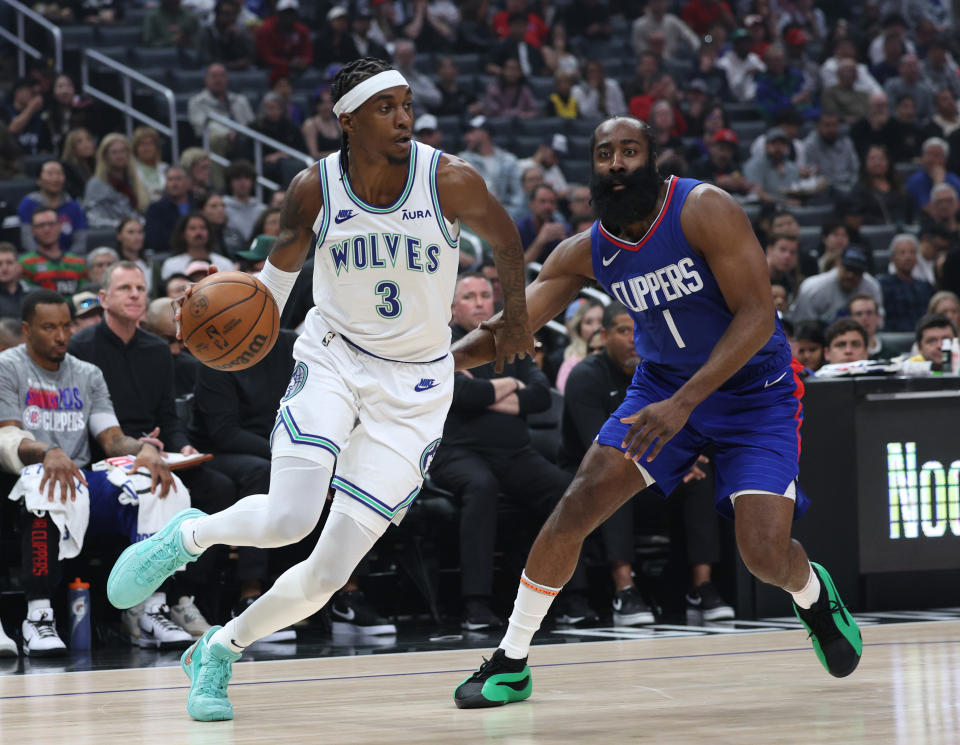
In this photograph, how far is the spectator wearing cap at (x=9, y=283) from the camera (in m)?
8.57

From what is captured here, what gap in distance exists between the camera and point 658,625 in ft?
23.1

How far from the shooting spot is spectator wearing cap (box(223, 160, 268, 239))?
11.0 meters

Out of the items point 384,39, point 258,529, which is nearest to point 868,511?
point 258,529

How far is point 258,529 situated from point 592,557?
3.53 metres

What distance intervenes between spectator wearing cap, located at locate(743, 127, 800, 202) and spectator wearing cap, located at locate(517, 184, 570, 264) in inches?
127

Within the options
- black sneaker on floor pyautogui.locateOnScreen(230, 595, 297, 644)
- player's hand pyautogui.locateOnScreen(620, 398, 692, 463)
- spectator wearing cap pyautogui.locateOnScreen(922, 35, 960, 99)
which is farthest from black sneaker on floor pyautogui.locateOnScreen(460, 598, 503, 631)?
spectator wearing cap pyautogui.locateOnScreen(922, 35, 960, 99)

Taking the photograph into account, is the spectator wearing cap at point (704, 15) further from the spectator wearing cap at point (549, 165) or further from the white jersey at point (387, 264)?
the white jersey at point (387, 264)

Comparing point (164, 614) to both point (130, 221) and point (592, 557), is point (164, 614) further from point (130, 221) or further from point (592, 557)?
point (130, 221)

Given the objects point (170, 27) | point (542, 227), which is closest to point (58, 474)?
point (542, 227)

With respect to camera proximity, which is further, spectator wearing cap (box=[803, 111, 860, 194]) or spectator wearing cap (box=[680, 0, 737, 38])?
spectator wearing cap (box=[680, 0, 737, 38])

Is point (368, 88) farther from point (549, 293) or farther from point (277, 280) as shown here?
point (549, 293)

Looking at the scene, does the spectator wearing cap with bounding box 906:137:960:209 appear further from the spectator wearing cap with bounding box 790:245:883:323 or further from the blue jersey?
the blue jersey

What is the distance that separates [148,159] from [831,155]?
7258mm

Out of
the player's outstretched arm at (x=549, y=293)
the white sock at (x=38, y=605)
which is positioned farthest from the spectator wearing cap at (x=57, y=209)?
the player's outstretched arm at (x=549, y=293)
